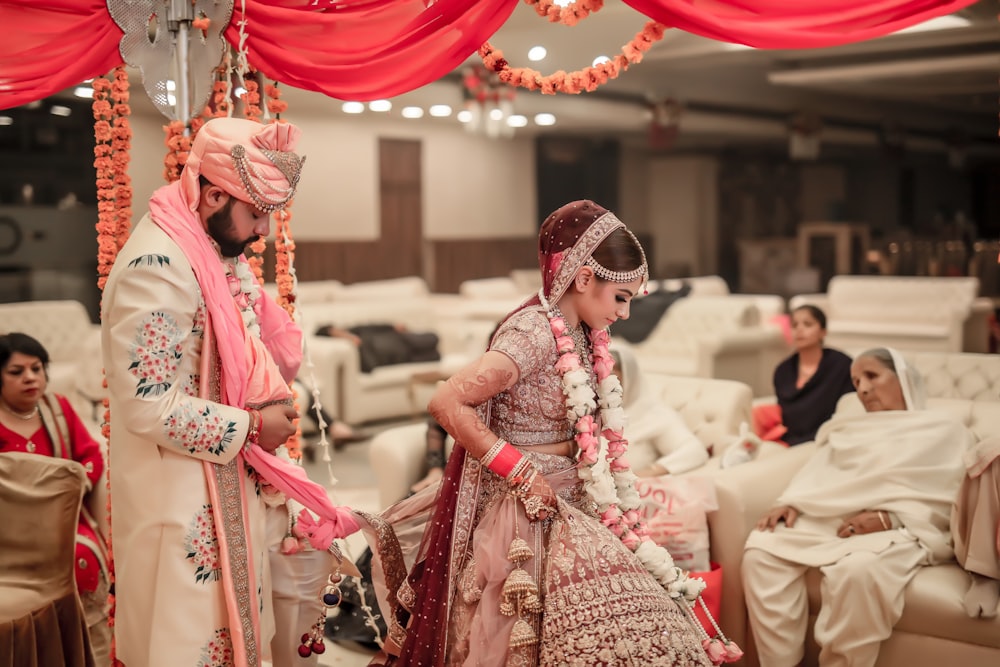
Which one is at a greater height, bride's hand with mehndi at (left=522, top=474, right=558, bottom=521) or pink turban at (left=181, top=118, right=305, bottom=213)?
pink turban at (left=181, top=118, right=305, bottom=213)

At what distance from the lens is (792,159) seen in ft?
43.7

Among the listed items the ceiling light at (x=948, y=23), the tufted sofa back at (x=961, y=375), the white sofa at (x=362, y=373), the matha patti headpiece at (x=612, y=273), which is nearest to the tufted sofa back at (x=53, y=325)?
the white sofa at (x=362, y=373)

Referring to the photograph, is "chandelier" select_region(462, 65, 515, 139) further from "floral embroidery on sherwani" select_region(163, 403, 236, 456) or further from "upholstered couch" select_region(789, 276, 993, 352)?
"floral embroidery on sherwani" select_region(163, 403, 236, 456)

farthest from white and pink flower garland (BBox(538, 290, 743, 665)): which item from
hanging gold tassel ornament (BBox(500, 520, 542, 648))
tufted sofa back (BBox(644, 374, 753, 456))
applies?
tufted sofa back (BBox(644, 374, 753, 456))

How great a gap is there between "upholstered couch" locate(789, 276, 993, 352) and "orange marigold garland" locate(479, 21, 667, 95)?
6.86 metres

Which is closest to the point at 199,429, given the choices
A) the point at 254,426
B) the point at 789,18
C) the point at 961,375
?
the point at 254,426

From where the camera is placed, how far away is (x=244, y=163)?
2.08 metres

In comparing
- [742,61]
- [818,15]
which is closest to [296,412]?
[818,15]

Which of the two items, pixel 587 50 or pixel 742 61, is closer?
pixel 587 50

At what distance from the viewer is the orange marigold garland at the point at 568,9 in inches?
97.4

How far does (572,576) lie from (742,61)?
32.9 ft

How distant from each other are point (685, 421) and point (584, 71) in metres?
2.09

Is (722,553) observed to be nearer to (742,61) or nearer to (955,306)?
(955,306)

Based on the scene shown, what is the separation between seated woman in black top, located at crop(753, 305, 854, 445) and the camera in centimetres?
447
